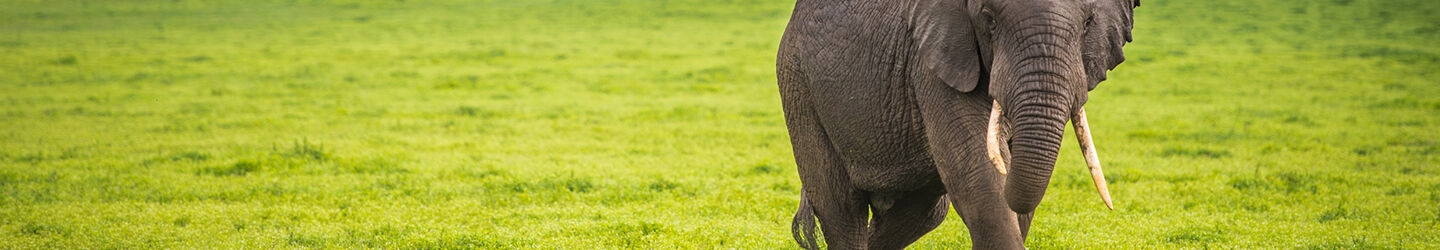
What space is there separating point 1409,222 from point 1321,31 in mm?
19701

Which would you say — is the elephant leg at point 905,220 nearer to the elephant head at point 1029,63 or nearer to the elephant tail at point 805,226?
the elephant tail at point 805,226

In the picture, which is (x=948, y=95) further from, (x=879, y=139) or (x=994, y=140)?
(x=879, y=139)

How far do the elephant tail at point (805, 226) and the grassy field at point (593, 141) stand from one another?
Answer: 1564mm

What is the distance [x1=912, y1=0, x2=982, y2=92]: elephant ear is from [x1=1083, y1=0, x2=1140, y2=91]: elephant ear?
0.34m

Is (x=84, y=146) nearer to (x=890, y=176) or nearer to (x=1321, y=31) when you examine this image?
(x=890, y=176)

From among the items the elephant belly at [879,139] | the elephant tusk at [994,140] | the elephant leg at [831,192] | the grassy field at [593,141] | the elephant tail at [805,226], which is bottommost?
the grassy field at [593,141]

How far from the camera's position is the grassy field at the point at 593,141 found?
763 cm

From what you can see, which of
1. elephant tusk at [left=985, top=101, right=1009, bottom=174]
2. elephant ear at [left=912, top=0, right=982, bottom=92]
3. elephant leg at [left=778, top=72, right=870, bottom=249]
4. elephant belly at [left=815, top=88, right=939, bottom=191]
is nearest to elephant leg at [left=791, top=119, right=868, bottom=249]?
elephant leg at [left=778, top=72, right=870, bottom=249]

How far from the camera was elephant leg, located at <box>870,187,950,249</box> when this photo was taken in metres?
4.91

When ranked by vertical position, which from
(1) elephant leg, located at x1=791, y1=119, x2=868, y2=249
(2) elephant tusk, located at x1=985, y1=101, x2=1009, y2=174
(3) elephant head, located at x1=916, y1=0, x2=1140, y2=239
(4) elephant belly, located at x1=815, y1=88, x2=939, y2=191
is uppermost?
(3) elephant head, located at x1=916, y1=0, x2=1140, y2=239

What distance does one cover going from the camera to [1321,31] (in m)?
Result: 25.0

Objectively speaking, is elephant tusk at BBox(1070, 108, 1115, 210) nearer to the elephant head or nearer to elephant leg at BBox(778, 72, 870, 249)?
the elephant head

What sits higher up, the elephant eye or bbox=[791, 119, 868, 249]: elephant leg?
the elephant eye

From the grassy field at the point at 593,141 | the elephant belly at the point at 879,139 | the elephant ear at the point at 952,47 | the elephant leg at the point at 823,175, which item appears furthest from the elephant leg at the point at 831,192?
the grassy field at the point at 593,141
